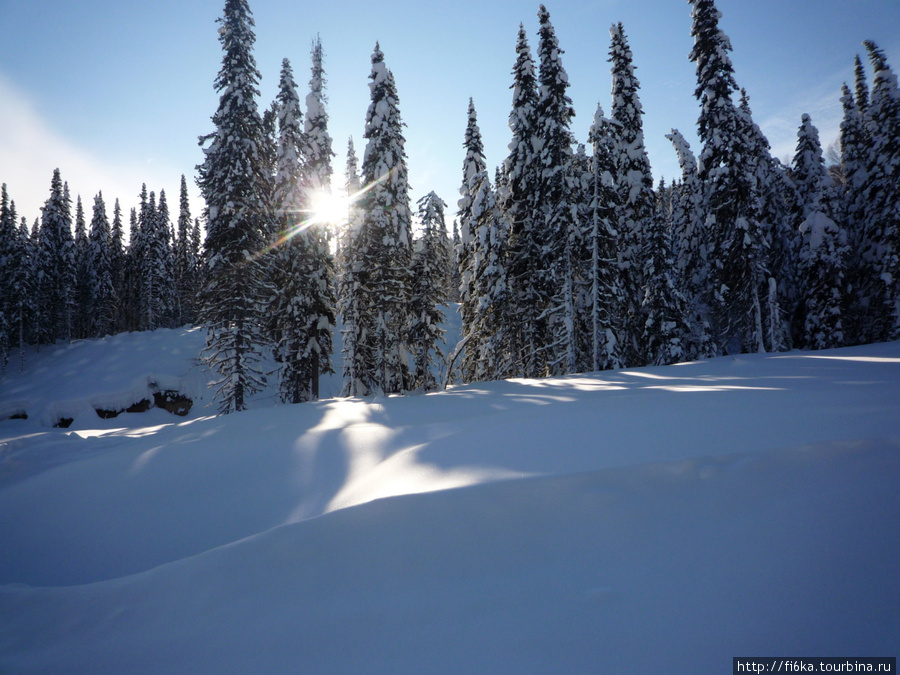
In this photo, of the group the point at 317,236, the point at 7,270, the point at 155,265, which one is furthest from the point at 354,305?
the point at 7,270

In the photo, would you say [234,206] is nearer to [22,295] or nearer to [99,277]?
[22,295]

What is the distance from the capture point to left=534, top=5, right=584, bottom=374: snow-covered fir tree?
728 inches

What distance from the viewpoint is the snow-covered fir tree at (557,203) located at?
18.5m

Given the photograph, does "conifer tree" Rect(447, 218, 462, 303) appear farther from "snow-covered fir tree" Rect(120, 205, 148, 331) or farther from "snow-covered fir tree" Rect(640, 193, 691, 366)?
"snow-covered fir tree" Rect(120, 205, 148, 331)

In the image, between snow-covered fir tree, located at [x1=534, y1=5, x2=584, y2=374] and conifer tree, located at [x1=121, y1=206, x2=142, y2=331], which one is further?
conifer tree, located at [x1=121, y1=206, x2=142, y2=331]

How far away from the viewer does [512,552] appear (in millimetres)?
2904

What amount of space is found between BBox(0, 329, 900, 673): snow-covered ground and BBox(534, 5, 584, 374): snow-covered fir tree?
13847 mm

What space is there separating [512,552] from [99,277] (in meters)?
70.0

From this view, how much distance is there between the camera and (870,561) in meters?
2.47

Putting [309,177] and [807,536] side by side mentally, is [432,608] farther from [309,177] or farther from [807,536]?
[309,177]

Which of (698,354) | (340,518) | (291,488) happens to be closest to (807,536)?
(340,518)

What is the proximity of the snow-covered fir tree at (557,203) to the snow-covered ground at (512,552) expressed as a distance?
13.8 m

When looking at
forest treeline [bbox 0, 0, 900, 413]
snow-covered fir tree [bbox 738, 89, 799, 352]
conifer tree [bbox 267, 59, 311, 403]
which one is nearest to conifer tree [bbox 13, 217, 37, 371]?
forest treeline [bbox 0, 0, 900, 413]

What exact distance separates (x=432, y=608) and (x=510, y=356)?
61.0 ft
